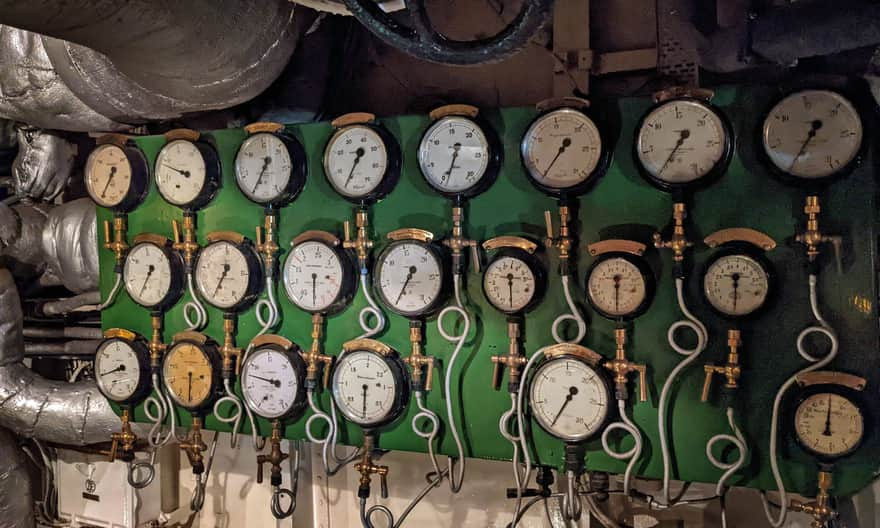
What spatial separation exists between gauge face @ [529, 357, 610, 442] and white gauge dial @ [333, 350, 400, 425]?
0.42m

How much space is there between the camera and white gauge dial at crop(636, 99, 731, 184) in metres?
1.48

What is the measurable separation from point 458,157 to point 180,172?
0.97 metres

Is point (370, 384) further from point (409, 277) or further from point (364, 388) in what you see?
point (409, 277)

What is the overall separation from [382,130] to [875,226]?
4.15ft

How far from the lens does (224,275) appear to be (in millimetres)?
1964

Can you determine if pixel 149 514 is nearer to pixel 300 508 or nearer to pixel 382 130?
pixel 300 508

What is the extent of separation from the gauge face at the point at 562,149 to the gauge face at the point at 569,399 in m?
0.48

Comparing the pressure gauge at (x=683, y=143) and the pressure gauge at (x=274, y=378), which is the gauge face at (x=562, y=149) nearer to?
the pressure gauge at (x=683, y=143)

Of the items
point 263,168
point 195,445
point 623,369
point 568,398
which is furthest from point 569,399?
point 195,445

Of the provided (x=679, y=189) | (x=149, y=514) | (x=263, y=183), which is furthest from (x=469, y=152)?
(x=149, y=514)

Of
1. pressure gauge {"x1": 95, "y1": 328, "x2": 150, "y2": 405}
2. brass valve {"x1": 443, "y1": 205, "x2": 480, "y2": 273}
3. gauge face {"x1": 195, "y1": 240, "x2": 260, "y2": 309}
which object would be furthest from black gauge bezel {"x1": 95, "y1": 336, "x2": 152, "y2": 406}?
brass valve {"x1": 443, "y1": 205, "x2": 480, "y2": 273}

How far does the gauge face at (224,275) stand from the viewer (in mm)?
1938

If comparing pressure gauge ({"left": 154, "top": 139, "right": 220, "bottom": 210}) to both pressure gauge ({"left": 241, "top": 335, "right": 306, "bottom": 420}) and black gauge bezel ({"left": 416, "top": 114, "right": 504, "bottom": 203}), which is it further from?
black gauge bezel ({"left": 416, "top": 114, "right": 504, "bottom": 203})

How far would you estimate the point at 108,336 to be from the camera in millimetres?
2143
